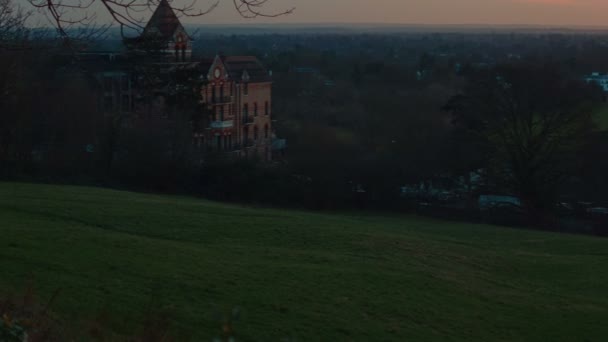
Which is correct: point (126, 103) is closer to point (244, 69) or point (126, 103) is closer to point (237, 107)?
point (237, 107)

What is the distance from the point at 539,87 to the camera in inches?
1462

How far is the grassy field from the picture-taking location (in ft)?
36.7

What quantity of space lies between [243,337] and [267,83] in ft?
133

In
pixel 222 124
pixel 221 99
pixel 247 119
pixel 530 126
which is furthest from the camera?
pixel 247 119

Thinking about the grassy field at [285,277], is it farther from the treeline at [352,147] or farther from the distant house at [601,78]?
the distant house at [601,78]

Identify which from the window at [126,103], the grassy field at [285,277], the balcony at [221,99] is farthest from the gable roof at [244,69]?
the grassy field at [285,277]

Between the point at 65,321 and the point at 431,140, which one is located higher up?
the point at 65,321

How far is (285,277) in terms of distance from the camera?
44.7ft

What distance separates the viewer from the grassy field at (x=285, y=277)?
11188 millimetres

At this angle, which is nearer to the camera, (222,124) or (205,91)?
(205,91)

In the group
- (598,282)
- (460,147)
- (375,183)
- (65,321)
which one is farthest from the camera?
(460,147)

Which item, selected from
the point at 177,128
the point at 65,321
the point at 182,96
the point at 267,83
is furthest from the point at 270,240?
the point at 267,83

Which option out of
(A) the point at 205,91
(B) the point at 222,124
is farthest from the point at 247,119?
(A) the point at 205,91

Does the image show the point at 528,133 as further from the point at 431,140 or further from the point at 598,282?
the point at 598,282
